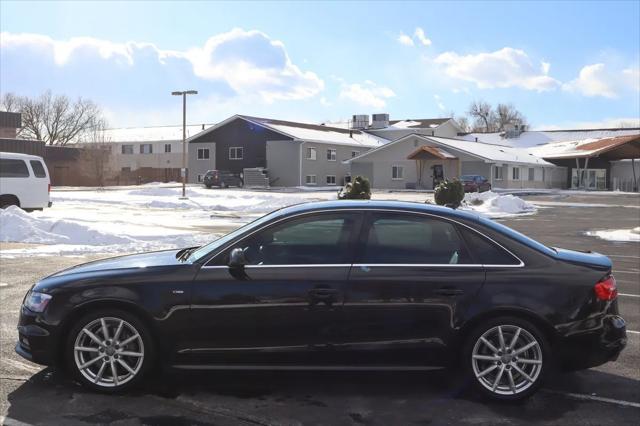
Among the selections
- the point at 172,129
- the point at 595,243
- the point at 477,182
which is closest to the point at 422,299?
the point at 595,243

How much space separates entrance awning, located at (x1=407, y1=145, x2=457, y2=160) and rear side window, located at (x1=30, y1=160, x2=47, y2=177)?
3735 cm

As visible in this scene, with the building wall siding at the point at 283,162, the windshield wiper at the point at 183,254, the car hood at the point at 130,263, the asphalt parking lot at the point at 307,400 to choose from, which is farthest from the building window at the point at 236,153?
the car hood at the point at 130,263

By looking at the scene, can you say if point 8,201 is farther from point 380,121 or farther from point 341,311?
point 380,121

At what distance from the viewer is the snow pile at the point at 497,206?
29589 mm

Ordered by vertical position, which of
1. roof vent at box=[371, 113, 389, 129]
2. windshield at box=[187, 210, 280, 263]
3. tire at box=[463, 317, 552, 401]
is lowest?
tire at box=[463, 317, 552, 401]

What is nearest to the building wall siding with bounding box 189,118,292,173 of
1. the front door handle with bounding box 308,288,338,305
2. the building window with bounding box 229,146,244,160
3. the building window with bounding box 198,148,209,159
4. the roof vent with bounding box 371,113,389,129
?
the building window with bounding box 229,146,244,160

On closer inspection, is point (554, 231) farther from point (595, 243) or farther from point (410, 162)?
point (410, 162)

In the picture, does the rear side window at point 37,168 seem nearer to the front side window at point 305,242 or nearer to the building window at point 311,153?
the front side window at point 305,242

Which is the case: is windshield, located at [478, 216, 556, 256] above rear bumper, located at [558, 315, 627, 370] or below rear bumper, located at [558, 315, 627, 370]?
above

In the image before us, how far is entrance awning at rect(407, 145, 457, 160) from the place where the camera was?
51688 mm

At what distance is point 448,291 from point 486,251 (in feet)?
1.58

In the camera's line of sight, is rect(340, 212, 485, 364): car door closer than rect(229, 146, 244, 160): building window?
Yes

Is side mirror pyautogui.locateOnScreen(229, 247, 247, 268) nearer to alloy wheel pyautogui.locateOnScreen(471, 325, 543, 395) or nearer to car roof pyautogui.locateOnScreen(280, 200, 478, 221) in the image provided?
car roof pyautogui.locateOnScreen(280, 200, 478, 221)

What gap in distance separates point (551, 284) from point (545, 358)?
0.57 m
